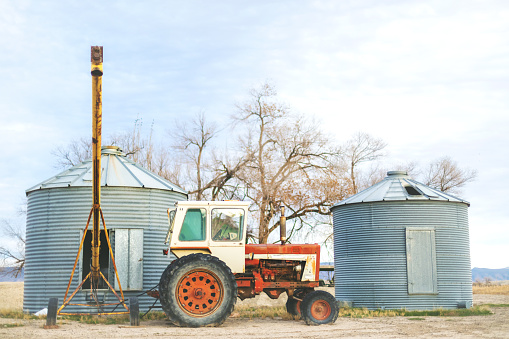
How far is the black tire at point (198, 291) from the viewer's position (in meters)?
13.2

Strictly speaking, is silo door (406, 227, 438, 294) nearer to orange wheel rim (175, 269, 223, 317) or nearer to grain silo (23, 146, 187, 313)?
grain silo (23, 146, 187, 313)

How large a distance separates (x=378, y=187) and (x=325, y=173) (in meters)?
14.6

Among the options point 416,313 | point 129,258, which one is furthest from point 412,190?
point 129,258

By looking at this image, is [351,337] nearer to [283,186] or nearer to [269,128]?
[283,186]

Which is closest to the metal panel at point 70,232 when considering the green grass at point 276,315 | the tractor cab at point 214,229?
the green grass at point 276,315

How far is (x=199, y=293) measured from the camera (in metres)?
13.3

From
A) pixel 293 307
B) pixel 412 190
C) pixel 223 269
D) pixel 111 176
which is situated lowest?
pixel 293 307

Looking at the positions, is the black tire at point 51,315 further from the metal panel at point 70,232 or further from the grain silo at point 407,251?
the grain silo at point 407,251

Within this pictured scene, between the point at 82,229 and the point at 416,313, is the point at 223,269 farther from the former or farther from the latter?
the point at 416,313

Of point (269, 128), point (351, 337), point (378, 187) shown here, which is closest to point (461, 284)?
point (378, 187)

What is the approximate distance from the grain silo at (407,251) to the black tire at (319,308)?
5.94 meters

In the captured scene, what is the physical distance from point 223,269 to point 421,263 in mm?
8721

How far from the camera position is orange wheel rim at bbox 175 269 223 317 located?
13.3 meters

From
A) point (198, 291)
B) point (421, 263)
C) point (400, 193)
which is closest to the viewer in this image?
point (198, 291)
